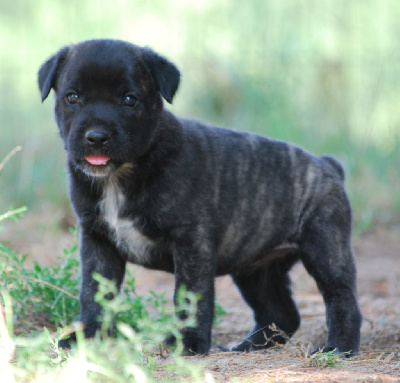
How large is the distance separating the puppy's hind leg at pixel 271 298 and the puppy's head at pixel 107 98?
1.49m

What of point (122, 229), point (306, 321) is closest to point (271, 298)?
point (306, 321)

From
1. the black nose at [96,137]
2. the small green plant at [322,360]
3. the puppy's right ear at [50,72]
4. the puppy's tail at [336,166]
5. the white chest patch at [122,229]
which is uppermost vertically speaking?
the puppy's right ear at [50,72]

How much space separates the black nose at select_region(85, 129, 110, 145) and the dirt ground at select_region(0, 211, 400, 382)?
1.31 meters

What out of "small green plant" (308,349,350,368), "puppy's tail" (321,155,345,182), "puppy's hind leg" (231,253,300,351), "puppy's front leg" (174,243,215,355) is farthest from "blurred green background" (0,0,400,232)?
"small green plant" (308,349,350,368)

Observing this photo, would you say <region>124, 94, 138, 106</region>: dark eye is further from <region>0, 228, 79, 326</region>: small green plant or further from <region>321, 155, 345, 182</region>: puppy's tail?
<region>321, 155, 345, 182</region>: puppy's tail

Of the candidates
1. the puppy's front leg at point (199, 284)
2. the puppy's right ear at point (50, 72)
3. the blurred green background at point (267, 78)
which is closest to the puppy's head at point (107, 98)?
the puppy's right ear at point (50, 72)

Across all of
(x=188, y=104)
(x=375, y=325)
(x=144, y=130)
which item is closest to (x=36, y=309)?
(x=144, y=130)

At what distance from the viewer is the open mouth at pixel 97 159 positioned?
4289 millimetres

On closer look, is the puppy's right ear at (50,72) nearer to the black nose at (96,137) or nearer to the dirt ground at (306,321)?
the black nose at (96,137)

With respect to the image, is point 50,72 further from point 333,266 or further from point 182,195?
point 333,266

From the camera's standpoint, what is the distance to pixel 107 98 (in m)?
4.38

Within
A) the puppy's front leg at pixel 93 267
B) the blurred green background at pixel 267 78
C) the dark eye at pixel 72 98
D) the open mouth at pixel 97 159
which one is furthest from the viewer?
the blurred green background at pixel 267 78

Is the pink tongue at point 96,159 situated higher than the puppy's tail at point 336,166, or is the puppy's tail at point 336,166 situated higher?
the pink tongue at point 96,159

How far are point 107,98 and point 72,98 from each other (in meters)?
0.23
